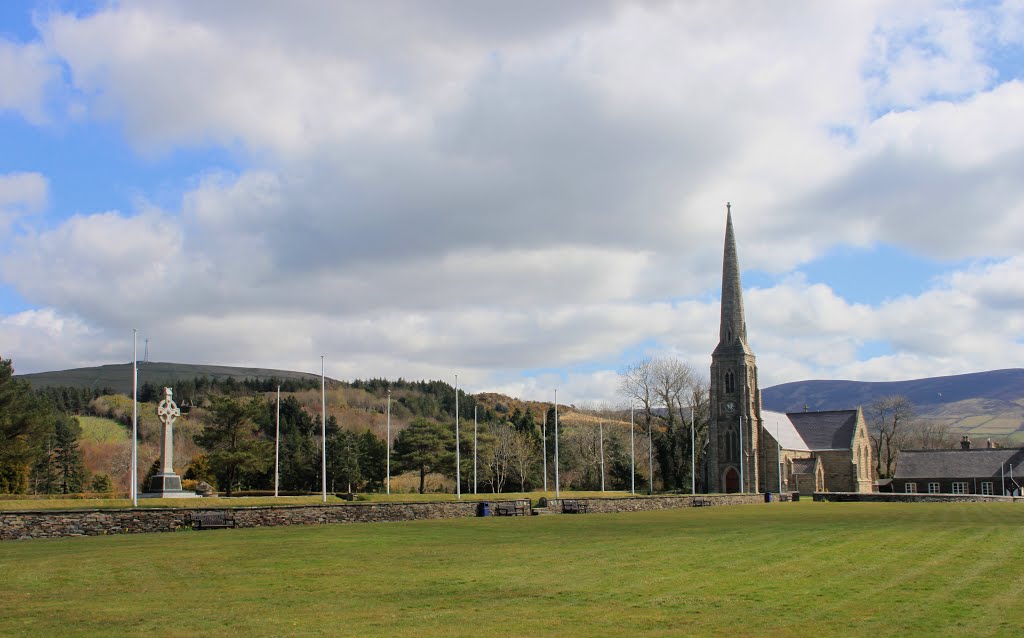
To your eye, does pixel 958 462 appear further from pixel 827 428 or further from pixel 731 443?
pixel 731 443

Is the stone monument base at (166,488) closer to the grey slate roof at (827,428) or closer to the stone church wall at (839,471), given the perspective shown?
the stone church wall at (839,471)

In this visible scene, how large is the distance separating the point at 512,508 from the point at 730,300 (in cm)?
6600

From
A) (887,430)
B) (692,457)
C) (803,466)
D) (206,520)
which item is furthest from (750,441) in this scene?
(206,520)

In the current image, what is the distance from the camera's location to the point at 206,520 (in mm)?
32062

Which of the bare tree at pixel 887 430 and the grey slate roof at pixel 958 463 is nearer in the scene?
the grey slate roof at pixel 958 463

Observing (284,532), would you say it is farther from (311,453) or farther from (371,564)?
(311,453)

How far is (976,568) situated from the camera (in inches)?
736

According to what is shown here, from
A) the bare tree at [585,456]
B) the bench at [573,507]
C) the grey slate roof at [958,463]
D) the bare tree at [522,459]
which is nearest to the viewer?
the bench at [573,507]

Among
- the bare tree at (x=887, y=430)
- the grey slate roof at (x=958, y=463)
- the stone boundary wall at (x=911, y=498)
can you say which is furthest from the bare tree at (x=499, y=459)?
the bare tree at (x=887, y=430)

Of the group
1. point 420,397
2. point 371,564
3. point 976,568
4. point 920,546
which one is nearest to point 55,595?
point 371,564

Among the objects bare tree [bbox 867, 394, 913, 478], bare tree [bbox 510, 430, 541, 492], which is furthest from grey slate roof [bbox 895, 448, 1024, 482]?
bare tree [bbox 510, 430, 541, 492]

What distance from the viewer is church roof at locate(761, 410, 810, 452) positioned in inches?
4126

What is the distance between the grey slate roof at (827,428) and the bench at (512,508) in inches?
2903

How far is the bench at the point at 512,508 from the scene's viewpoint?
44.1 m
